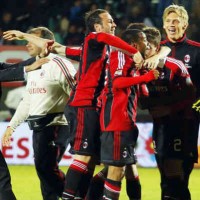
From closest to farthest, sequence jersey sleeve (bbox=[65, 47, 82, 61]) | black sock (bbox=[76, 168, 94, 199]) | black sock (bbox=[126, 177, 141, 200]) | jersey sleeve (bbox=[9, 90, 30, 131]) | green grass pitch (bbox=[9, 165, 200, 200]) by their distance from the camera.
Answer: black sock (bbox=[76, 168, 94, 199])
jersey sleeve (bbox=[65, 47, 82, 61])
black sock (bbox=[126, 177, 141, 200])
jersey sleeve (bbox=[9, 90, 30, 131])
green grass pitch (bbox=[9, 165, 200, 200])

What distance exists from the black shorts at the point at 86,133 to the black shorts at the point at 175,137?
1.86ft

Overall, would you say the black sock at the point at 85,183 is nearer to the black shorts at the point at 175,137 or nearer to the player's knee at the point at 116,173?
the player's knee at the point at 116,173

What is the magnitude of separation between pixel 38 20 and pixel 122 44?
889 centimetres

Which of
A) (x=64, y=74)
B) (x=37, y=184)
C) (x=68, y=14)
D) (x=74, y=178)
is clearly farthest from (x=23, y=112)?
(x=68, y=14)

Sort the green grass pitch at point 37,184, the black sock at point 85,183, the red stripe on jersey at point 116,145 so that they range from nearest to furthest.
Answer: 1. the red stripe on jersey at point 116,145
2. the black sock at point 85,183
3. the green grass pitch at point 37,184

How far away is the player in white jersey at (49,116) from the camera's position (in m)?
7.88

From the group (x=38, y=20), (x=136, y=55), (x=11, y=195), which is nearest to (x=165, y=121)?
(x=136, y=55)

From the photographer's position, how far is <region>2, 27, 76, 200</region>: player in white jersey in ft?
25.9

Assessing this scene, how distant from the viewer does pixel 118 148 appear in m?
6.83

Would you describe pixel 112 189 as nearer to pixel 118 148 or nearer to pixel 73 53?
pixel 118 148

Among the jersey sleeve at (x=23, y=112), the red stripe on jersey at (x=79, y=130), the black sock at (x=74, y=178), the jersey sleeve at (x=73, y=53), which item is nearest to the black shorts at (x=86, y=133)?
the red stripe on jersey at (x=79, y=130)

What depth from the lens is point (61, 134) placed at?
8000 mm

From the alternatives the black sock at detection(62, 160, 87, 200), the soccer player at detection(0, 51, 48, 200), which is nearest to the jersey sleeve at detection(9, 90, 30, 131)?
the soccer player at detection(0, 51, 48, 200)

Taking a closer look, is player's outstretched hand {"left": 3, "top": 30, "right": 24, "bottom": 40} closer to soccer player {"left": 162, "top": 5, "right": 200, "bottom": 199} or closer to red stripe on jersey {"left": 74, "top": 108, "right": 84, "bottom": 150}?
red stripe on jersey {"left": 74, "top": 108, "right": 84, "bottom": 150}
